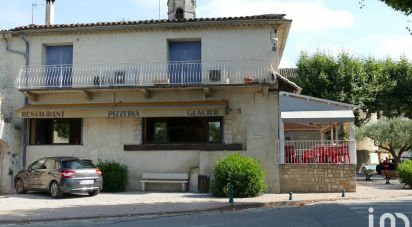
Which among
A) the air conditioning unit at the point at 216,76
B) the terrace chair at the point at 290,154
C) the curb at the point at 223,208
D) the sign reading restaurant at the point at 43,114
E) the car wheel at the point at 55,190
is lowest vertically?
the curb at the point at 223,208

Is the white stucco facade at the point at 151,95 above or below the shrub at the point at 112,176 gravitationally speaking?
above

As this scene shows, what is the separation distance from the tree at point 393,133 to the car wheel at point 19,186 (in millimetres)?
22423

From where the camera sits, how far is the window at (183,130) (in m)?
20.1

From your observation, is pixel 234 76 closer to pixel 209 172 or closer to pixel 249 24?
pixel 249 24

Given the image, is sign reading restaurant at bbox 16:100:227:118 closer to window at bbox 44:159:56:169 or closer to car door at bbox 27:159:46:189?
car door at bbox 27:159:46:189

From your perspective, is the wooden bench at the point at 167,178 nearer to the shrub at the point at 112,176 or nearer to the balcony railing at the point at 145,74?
the shrub at the point at 112,176

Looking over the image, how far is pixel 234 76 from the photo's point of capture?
19.5 m

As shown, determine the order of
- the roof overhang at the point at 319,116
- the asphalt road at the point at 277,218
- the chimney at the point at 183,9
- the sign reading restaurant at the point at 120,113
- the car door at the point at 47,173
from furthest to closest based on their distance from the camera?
the chimney at the point at 183,9 → the sign reading restaurant at the point at 120,113 → the roof overhang at the point at 319,116 → the car door at the point at 47,173 → the asphalt road at the point at 277,218

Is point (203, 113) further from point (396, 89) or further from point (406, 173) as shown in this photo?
point (396, 89)

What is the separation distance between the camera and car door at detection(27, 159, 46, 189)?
59.1 ft

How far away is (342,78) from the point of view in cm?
3058

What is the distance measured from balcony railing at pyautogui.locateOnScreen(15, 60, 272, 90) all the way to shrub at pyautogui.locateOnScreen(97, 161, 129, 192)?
3.34 meters

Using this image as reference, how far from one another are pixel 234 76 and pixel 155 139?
4479mm

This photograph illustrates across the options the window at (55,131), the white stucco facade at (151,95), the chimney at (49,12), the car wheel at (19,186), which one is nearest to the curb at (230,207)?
the white stucco facade at (151,95)
